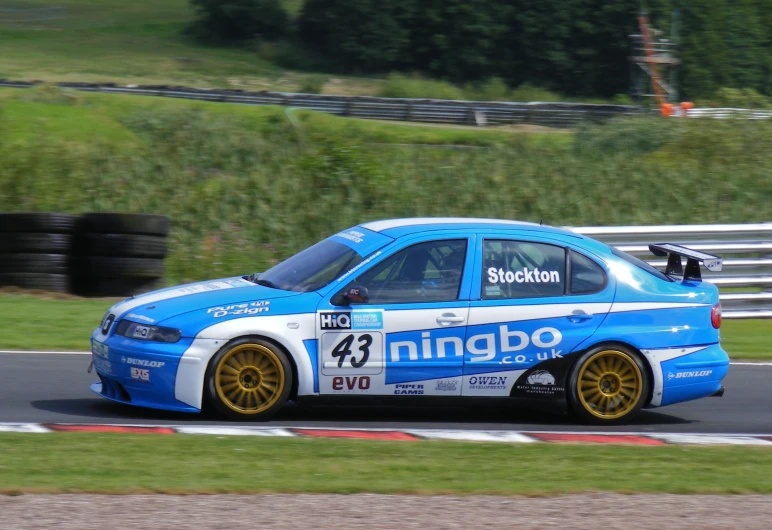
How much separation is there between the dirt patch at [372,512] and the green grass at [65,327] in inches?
216

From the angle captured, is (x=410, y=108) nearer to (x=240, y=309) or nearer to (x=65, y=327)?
(x=65, y=327)

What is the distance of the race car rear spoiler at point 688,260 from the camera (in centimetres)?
817

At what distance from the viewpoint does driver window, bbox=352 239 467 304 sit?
7848mm

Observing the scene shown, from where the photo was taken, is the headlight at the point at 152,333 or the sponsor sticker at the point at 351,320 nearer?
the headlight at the point at 152,333

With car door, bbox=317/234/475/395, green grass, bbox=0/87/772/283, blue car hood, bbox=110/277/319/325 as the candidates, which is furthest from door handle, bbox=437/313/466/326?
green grass, bbox=0/87/772/283

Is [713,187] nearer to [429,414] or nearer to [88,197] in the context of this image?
[88,197]

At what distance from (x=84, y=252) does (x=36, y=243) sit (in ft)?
1.87

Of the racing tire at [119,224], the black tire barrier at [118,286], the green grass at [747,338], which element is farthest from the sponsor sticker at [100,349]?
the green grass at [747,338]

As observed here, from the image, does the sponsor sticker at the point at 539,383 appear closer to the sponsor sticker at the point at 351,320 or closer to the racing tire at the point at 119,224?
the sponsor sticker at the point at 351,320

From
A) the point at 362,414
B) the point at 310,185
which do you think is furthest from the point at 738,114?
the point at 362,414

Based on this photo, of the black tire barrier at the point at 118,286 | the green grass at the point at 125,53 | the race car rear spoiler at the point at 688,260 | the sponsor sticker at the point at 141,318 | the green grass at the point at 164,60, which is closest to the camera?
the sponsor sticker at the point at 141,318

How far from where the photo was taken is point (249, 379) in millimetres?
7668

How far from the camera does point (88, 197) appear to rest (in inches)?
679

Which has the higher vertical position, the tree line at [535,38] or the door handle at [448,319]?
the tree line at [535,38]
